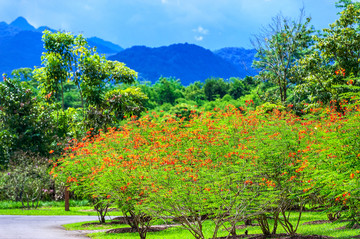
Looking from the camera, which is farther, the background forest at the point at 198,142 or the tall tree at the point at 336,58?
the tall tree at the point at 336,58

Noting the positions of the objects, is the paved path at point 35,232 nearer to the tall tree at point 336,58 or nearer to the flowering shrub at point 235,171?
the flowering shrub at point 235,171

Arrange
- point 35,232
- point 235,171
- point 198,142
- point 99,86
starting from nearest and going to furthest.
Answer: point 235,171 < point 198,142 < point 35,232 < point 99,86

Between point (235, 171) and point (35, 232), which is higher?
point (235, 171)

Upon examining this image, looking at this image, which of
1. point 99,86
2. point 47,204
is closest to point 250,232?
point 99,86

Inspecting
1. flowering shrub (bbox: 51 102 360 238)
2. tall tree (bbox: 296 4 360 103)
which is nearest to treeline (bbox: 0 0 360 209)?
tall tree (bbox: 296 4 360 103)

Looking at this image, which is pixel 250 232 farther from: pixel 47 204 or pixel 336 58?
pixel 47 204

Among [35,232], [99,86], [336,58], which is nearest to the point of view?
[35,232]

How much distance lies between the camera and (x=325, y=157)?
10055mm

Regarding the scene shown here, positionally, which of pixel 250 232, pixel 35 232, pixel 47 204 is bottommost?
pixel 250 232

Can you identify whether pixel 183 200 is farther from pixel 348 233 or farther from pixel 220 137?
pixel 348 233

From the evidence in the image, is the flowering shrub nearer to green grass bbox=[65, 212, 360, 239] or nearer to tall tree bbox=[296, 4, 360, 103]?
green grass bbox=[65, 212, 360, 239]

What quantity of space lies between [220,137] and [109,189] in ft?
12.6

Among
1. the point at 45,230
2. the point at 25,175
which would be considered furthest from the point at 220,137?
the point at 25,175

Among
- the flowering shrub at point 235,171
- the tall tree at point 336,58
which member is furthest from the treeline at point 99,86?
the flowering shrub at point 235,171
